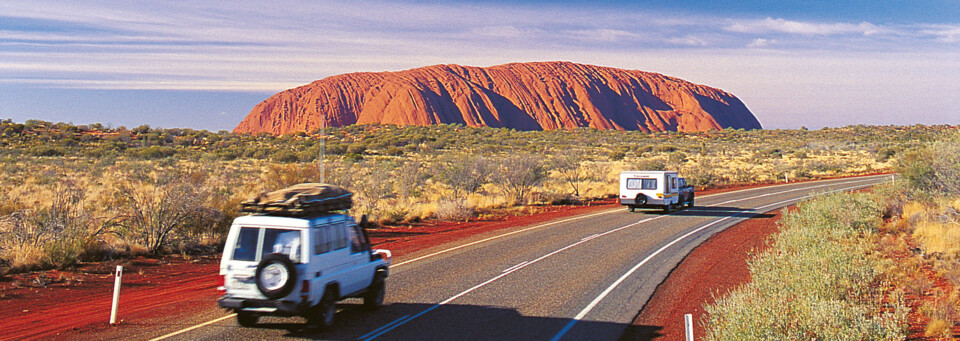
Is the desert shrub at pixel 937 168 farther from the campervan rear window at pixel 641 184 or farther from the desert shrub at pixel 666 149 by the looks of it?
the desert shrub at pixel 666 149

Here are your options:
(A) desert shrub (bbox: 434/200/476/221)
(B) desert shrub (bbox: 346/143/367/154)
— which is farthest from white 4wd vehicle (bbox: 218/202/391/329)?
(B) desert shrub (bbox: 346/143/367/154)

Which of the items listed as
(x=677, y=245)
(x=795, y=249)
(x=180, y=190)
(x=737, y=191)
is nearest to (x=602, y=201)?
(x=737, y=191)

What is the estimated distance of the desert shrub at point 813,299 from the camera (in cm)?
632

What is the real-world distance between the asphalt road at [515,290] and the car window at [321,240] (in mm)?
1178

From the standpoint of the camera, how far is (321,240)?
8242 millimetres

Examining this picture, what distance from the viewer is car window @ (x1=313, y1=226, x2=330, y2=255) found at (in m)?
8.05

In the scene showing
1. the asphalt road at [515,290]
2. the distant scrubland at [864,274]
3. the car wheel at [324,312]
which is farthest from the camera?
the asphalt road at [515,290]

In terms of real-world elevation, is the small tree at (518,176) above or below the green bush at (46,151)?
below

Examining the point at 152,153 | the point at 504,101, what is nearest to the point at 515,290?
the point at 152,153

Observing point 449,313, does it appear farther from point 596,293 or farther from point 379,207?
point 379,207

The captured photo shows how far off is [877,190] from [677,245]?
12.8 meters

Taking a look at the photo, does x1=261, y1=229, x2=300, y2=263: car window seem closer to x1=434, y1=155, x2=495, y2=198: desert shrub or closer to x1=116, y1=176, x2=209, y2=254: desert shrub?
x1=116, y1=176, x2=209, y2=254: desert shrub

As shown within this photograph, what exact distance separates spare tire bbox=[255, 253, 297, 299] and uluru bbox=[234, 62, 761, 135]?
372ft

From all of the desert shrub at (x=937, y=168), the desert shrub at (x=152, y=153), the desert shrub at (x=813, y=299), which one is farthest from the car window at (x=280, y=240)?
the desert shrub at (x=152, y=153)
